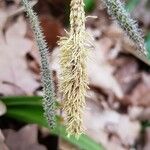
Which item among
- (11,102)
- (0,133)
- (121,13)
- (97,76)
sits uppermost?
(121,13)

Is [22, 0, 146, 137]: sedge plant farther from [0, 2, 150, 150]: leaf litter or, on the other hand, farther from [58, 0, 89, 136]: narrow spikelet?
[0, 2, 150, 150]: leaf litter

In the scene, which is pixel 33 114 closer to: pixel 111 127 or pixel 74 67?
pixel 111 127

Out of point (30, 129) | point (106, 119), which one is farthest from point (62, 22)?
point (30, 129)

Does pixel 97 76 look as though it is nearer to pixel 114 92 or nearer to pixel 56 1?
pixel 114 92

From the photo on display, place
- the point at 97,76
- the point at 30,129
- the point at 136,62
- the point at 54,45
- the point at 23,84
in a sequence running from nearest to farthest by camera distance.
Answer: the point at 30,129 → the point at 23,84 → the point at 54,45 → the point at 97,76 → the point at 136,62

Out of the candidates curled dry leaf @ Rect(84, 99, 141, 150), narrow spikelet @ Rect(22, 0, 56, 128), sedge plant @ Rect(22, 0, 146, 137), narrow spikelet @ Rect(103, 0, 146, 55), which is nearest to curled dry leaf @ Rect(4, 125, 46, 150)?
curled dry leaf @ Rect(84, 99, 141, 150)

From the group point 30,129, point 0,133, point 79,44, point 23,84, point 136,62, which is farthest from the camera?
point 136,62
